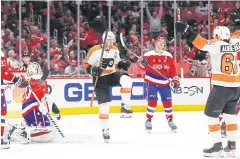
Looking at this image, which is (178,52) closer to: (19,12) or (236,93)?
(19,12)

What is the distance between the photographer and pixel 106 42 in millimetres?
6488

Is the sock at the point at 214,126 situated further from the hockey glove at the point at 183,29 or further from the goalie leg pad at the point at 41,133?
the goalie leg pad at the point at 41,133

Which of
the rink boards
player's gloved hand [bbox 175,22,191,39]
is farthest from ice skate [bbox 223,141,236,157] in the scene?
the rink boards

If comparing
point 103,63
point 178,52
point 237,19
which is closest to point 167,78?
point 103,63

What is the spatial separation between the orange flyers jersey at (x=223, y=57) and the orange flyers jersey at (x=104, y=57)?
5.07 feet

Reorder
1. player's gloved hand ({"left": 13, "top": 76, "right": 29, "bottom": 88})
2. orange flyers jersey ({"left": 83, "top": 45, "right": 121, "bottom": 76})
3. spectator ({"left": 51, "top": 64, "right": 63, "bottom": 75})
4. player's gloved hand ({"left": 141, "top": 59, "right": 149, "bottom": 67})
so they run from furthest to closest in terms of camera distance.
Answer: spectator ({"left": 51, "top": 64, "right": 63, "bottom": 75}) < player's gloved hand ({"left": 141, "top": 59, "right": 149, "bottom": 67}) < orange flyers jersey ({"left": 83, "top": 45, "right": 121, "bottom": 76}) < player's gloved hand ({"left": 13, "top": 76, "right": 29, "bottom": 88})

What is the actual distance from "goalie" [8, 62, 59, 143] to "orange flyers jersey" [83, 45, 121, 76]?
54cm

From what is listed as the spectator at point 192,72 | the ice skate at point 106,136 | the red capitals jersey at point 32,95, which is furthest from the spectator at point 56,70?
the ice skate at point 106,136

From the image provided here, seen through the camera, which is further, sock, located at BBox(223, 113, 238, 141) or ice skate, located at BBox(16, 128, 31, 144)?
ice skate, located at BBox(16, 128, 31, 144)

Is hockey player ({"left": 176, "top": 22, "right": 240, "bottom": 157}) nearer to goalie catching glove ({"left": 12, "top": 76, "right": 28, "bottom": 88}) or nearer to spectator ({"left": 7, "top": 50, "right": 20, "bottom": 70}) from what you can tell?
goalie catching glove ({"left": 12, "top": 76, "right": 28, "bottom": 88})

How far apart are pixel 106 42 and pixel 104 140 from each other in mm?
1032

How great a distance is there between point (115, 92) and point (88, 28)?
2216 mm

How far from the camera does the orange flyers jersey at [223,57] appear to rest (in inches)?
205

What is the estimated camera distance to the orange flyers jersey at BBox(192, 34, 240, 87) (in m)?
5.20
